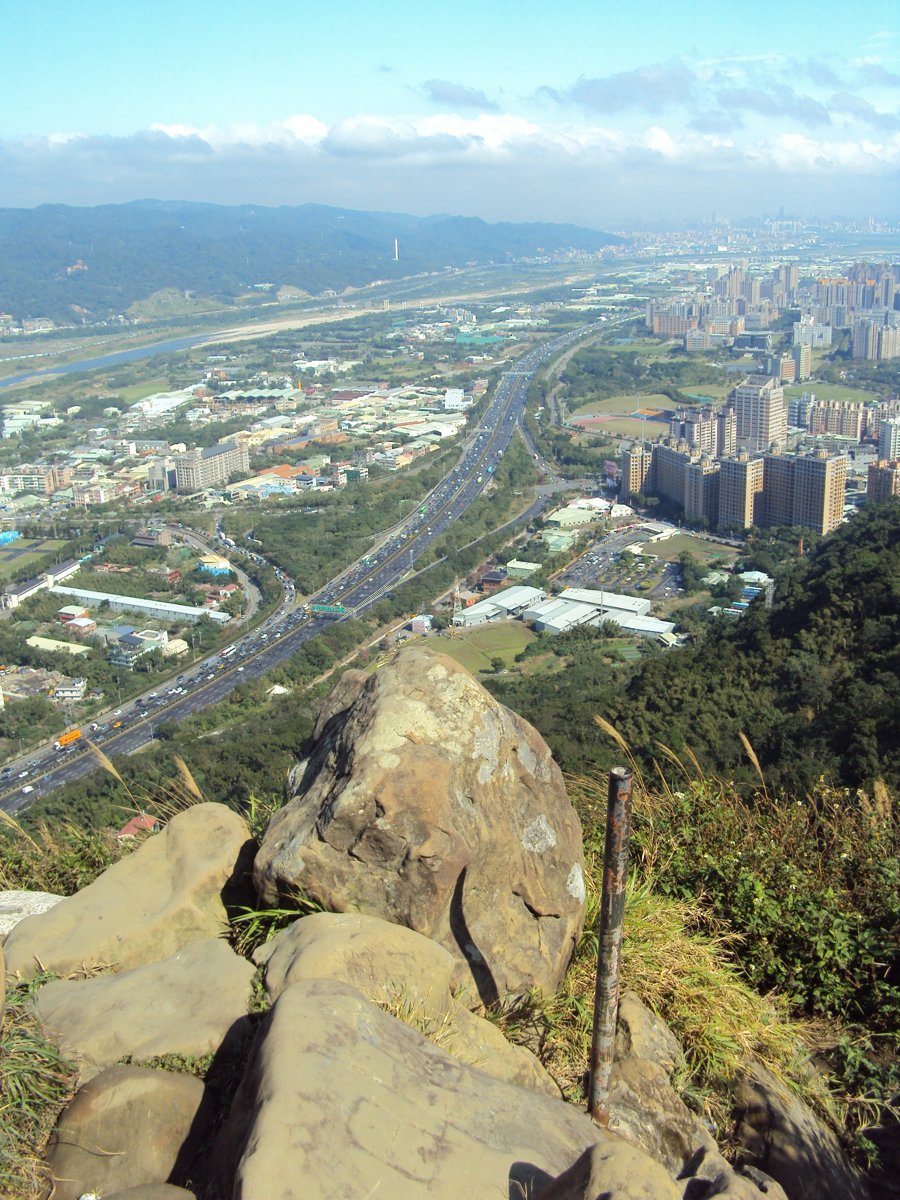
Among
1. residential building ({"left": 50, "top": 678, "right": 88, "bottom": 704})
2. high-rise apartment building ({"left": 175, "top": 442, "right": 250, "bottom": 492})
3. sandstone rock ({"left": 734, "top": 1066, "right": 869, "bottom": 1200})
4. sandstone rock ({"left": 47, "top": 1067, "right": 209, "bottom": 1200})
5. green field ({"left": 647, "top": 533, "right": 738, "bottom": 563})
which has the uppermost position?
sandstone rock ({"left": 47, "top": 1067, "right": 209, "bottom": 1200})

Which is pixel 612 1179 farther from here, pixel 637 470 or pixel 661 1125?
pixel 637 470

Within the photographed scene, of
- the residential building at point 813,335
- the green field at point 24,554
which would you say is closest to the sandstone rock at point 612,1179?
the green field at point 24,554

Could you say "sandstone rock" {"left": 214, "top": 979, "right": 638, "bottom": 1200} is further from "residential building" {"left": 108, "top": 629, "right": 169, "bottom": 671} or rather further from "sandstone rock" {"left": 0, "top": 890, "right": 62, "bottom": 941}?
"residential building" {"left": 108, "top": 629, "right": 169, "bottom": 671}

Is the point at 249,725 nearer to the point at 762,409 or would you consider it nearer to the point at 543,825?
the point at 543,825

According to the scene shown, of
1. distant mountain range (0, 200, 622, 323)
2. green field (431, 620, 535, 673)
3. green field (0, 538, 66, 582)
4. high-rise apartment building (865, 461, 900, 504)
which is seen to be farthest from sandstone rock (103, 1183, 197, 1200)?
distant mountain range (0, 200, 622, 323)

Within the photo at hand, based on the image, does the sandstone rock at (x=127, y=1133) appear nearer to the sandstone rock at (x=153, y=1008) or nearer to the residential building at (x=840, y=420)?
the sandstone rock at (x=153, y=1008)

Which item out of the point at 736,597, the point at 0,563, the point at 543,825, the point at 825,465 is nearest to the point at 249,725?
the point at 736,597

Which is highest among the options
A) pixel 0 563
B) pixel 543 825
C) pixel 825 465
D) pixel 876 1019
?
pixel 543 825
